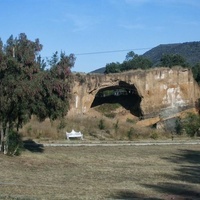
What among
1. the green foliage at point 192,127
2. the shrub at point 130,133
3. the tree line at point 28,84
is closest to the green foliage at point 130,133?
the shrub at point 130,133

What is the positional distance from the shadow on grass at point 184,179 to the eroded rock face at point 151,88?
34.1 metres

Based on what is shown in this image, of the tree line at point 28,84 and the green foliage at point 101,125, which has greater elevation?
the tree line at point 28,84

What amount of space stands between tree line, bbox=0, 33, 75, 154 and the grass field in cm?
210

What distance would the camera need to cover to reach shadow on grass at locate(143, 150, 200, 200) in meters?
16.5

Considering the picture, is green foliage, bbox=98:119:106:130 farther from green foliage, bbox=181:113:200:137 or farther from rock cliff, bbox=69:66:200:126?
rock cliff, bbox=69:66:200:126

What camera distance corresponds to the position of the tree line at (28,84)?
23672mm

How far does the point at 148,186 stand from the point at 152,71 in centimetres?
4984

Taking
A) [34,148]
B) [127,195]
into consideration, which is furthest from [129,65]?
[127,195]

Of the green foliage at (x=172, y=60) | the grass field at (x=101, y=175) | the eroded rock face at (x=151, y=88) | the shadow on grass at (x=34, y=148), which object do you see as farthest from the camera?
the green foliage at (x=172, y=60)

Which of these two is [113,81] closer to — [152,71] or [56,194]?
[152,71]

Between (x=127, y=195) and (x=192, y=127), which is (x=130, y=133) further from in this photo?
(x=127, y=195)

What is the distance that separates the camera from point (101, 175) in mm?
20828

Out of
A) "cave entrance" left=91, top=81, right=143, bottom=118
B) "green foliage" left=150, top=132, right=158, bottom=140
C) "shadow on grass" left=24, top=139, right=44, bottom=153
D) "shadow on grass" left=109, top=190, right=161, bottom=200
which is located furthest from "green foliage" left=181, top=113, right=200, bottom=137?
"shadow on grass" left=109, top=190, right=161, bottom=200

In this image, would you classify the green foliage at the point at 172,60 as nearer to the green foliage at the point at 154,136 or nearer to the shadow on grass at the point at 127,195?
the green foliage at the point at 154,136
